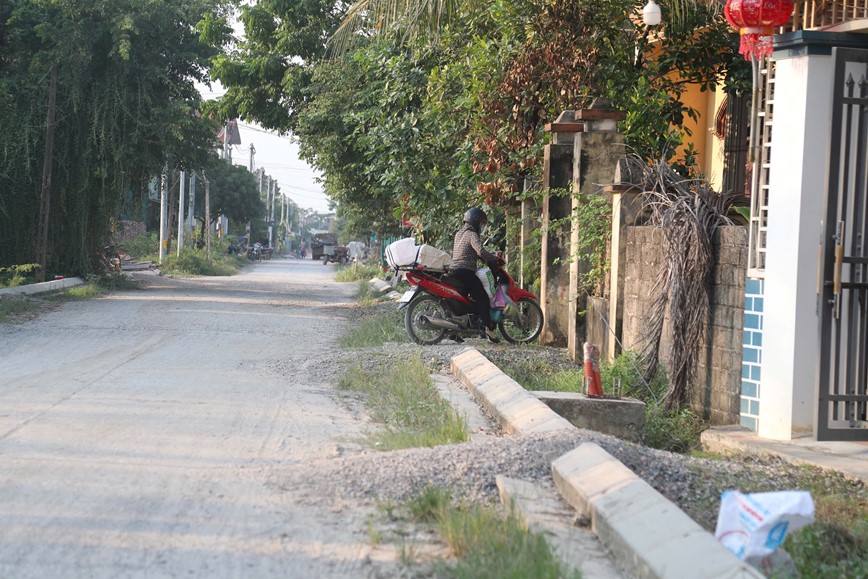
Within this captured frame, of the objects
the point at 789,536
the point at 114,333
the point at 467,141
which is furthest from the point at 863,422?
the point at 114,333

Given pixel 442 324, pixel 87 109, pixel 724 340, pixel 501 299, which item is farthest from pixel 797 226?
pixel 87 109

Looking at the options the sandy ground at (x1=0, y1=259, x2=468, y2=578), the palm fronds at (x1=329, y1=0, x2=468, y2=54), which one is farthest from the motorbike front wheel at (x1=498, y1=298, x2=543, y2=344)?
the palm fronds at (x1=329, y1=0, x2=468, y2=54)

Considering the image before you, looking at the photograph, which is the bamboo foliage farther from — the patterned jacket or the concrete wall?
the patterned jacket

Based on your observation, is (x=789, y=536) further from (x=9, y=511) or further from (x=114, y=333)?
(x=114, y=333)

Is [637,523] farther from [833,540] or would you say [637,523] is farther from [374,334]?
[374,334]

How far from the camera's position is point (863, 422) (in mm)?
7238

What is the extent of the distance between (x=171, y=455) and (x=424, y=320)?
697 centimetres

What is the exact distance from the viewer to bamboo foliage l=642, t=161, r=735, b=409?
27.6ft

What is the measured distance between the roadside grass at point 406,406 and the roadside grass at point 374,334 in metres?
2.37

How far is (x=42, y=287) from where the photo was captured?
67.1 feet

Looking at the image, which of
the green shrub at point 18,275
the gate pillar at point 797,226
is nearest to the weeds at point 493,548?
the gate pillar at point 797,226

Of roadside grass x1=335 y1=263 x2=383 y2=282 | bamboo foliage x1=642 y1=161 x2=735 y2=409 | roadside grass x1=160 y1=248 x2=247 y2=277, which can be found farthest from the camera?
roadside grass x1=335 y1=263 x2=383 y2=282

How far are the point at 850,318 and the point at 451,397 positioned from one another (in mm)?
3362

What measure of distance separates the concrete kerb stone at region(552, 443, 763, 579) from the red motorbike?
7521 mm
